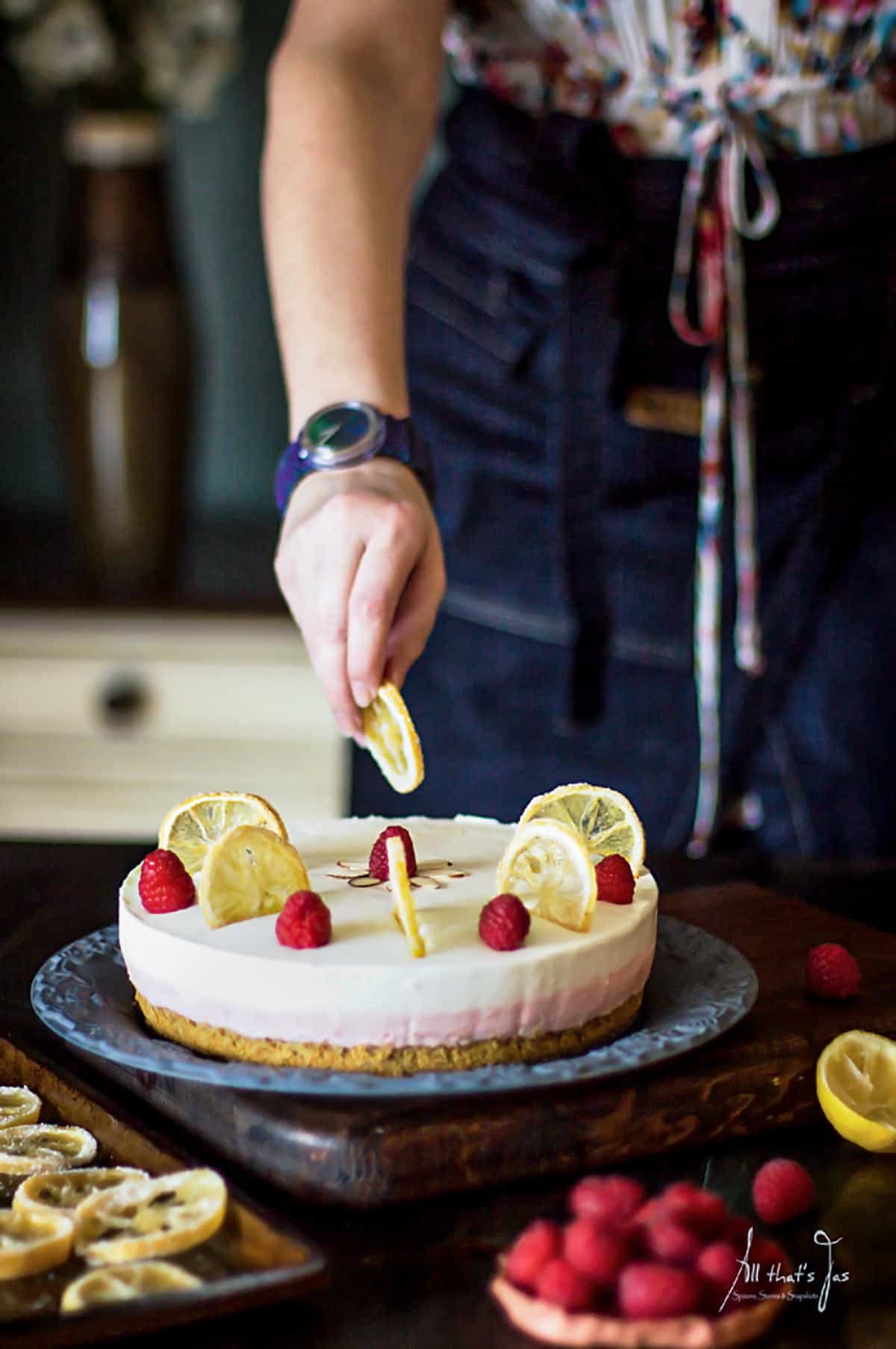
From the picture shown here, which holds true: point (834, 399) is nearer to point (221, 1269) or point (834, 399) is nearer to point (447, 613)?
point (447, 613)

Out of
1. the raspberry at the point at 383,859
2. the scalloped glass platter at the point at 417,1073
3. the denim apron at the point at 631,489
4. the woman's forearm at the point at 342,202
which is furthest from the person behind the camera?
the denim apron at the point at 631,489

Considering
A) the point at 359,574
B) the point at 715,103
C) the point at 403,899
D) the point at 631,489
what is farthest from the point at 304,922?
the point at 715,103

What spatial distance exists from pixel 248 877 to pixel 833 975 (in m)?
0.40

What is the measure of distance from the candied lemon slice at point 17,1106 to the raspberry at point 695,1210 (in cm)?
39

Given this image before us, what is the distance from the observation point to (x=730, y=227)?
165cm

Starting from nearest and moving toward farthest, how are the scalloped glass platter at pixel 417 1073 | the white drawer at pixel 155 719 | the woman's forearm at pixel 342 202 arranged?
the scalloped glass platter at pixel 417 1073, the woman's forearm at pixel 342 202, the white drawer at pixel 155 719

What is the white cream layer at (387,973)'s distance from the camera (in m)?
1.06

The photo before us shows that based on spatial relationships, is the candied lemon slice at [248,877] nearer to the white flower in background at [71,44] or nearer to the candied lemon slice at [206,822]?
the candied lemon slice at [206,822]

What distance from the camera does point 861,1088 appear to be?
106 centimetres

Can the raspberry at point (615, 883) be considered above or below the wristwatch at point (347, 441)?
below

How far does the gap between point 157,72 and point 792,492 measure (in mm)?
1669

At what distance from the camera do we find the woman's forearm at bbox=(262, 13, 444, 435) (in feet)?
4.59

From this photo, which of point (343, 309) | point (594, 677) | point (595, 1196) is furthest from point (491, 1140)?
point (594, 677)

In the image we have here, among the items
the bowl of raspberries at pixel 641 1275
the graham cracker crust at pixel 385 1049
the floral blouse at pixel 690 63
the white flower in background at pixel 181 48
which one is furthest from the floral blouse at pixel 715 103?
the white flower in background at pixel 181 48
